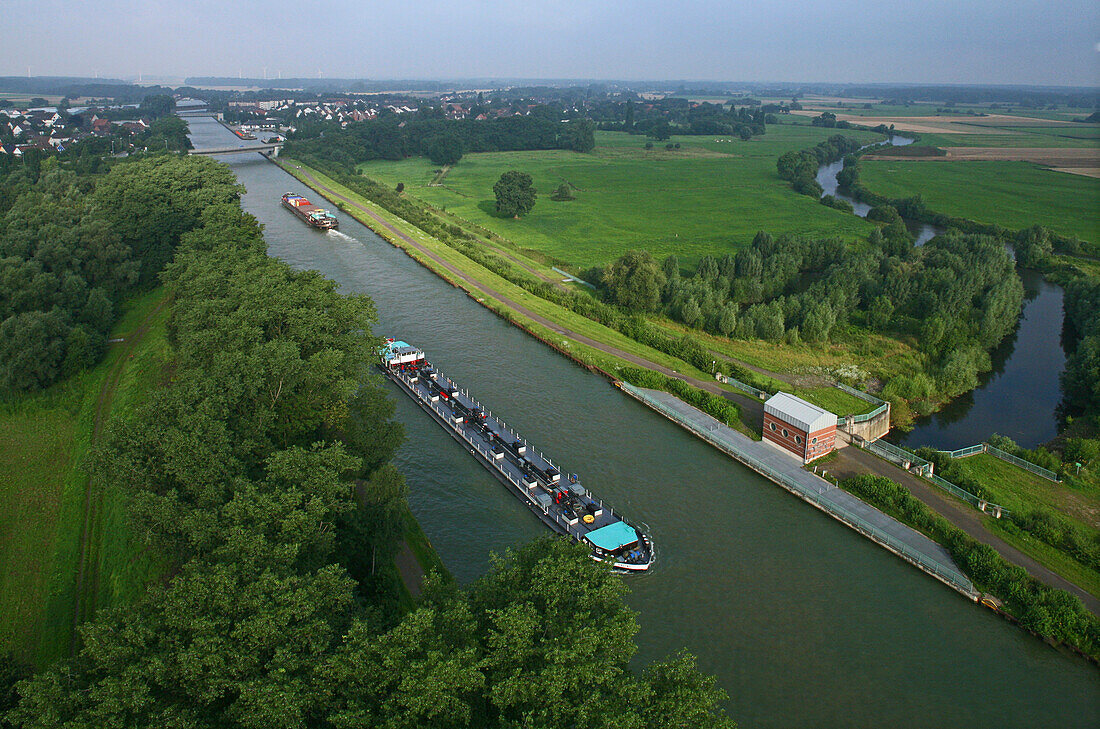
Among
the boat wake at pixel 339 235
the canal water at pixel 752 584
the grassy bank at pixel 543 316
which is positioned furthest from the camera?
the boat wake at pixel 339 235

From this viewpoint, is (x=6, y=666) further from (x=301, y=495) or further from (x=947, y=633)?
(x=947, y=633)

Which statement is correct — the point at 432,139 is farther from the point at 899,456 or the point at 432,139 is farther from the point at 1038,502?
the point at 1038,502

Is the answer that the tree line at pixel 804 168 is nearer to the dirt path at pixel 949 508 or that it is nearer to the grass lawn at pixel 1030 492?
the grass lawn at pixel 1030 492

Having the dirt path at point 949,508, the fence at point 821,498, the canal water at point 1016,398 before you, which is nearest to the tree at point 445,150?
the canal water at point 1016,398

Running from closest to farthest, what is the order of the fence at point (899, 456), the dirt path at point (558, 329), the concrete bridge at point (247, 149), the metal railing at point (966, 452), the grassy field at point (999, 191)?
the fence at point (899, 456) < the metal railing at point (966, 452) < the dirt path at point (558, 329) < the grassy field at point (999, 191) < the concrete bridge at point (247, 149)

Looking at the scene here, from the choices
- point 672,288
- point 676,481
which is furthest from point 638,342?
point 676,481

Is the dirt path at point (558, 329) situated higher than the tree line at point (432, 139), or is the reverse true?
the tree line at point (432, 139)
